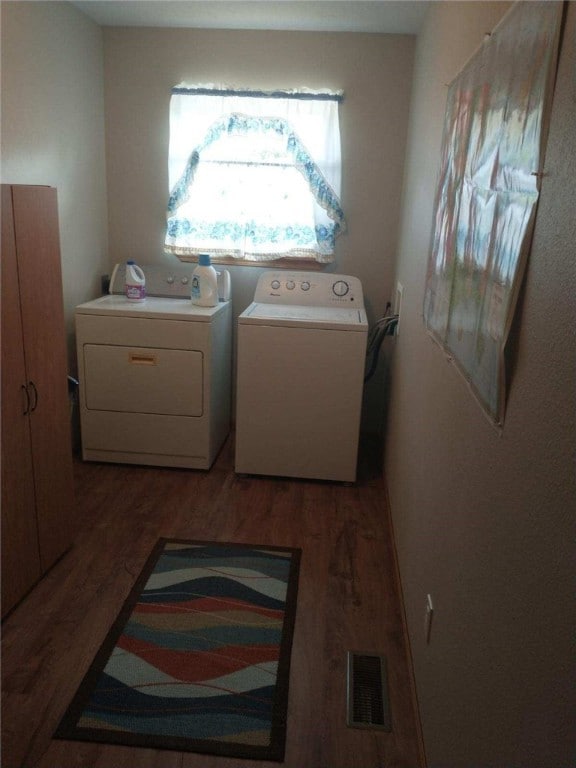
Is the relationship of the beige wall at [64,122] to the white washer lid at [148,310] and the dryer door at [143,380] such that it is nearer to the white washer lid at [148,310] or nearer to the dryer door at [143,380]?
the white washer lid at [148,310]

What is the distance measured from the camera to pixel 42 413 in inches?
83.7

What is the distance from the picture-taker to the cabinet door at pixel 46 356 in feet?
6.43

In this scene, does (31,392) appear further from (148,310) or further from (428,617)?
(428,617)

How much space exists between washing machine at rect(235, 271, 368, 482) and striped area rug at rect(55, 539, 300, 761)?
69cm

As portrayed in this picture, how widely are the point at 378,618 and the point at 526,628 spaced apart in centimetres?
137

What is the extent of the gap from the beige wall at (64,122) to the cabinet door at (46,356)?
662mm

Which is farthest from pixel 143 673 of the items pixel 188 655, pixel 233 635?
pixel 233 635

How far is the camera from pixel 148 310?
304cm

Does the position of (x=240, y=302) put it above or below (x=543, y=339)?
below

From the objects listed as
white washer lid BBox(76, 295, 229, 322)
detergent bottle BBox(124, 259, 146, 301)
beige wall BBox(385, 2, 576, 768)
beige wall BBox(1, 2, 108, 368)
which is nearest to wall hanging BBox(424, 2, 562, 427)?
beige wall BBox(385, 2, 576, 768)

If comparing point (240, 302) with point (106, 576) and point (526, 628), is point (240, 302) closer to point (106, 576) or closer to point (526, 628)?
point (106, 576)

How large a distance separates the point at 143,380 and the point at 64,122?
1.32 meters

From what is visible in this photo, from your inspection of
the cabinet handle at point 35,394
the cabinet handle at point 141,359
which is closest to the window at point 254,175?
the cabinet handle at point 141,359

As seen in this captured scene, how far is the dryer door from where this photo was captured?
3.07 m
